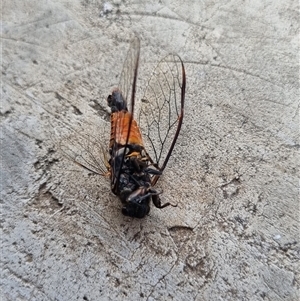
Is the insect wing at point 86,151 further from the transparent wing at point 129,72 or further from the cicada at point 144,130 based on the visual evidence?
the transparent wing at point 129,72

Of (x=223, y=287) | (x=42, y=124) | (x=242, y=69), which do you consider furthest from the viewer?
(x=242, y=69)

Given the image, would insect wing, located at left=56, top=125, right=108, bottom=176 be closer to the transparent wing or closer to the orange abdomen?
the orange abdomen

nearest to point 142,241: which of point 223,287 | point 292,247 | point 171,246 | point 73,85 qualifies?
point 171,246

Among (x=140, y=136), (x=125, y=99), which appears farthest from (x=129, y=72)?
(x=140, y=136)

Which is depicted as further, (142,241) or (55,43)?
(55,43)

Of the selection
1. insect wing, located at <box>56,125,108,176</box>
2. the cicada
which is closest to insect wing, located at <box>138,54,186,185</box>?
the cicada

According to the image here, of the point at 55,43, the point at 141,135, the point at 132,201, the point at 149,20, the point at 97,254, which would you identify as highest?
the point at 149,20

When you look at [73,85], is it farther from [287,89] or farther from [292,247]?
[292,247]
